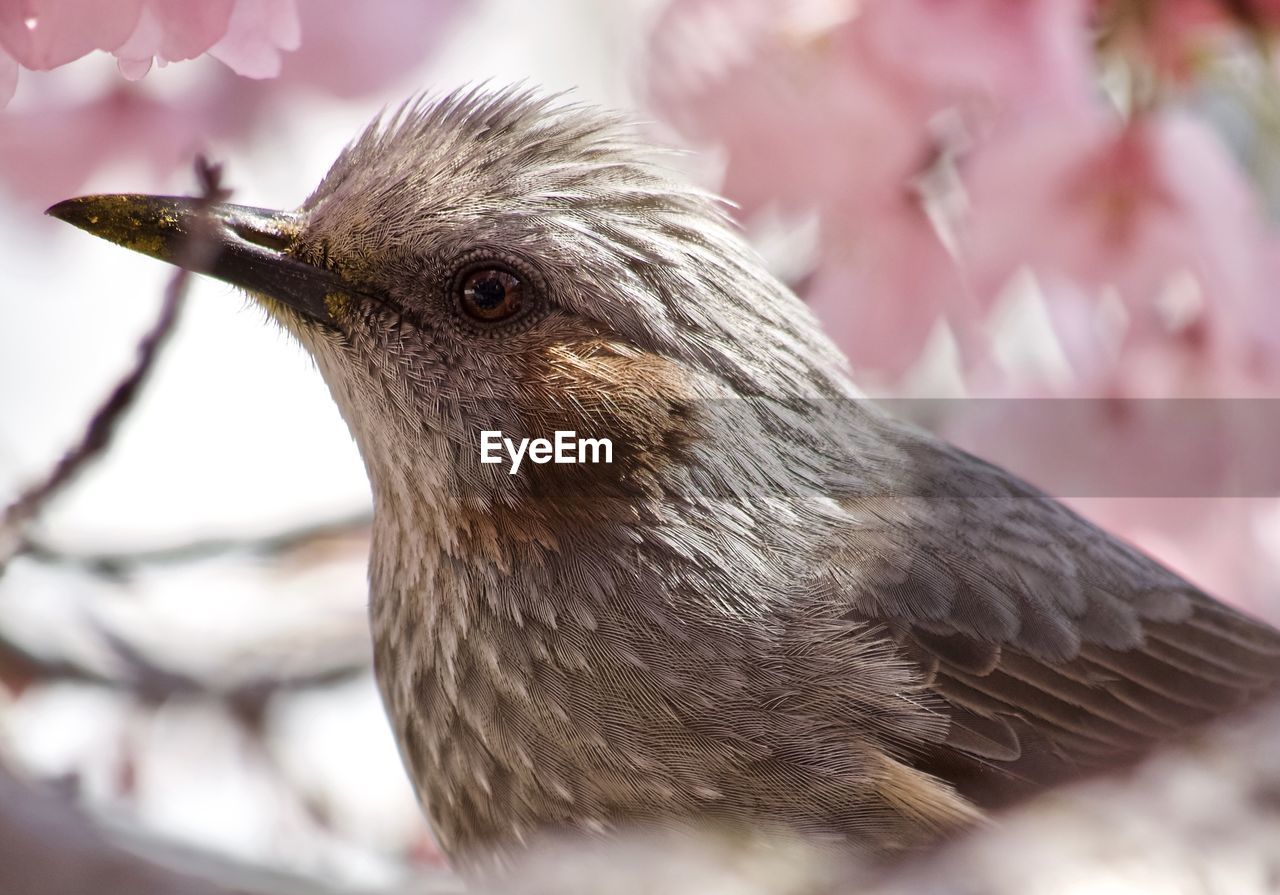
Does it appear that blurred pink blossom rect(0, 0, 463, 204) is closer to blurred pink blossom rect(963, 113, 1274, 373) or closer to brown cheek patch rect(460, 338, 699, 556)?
brown cheek patch rect(460, 338, 699, 556)

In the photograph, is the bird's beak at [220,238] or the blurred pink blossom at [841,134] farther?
the blurred pink blossom at [841,134]

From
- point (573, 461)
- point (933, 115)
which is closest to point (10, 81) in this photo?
point (573, 461)

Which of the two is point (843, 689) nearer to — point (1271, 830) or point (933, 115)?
point (1271, 830)

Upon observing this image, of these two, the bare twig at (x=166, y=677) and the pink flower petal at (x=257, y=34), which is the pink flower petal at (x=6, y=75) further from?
the bare twig at (x=166, y=677)

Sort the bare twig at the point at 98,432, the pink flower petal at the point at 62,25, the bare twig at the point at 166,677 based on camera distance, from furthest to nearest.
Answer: the bare twig at the point at 166,677
the bare twig at the point at 98,432
the pink flower petal at the point at 62,25

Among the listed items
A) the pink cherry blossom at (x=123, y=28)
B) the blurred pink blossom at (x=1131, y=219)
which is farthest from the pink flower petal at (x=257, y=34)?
the blurred pink blossom at (x=1131, y=219)

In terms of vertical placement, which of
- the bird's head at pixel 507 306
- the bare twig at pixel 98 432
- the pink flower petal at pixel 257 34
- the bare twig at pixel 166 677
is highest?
the pink flower petal at pixel 257 34

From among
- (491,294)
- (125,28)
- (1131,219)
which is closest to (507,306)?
(491,294)

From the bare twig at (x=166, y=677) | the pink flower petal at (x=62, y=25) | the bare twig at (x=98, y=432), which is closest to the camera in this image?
the pink flower petal at (x=62, y=25)

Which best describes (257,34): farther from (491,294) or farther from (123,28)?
(491,294)
